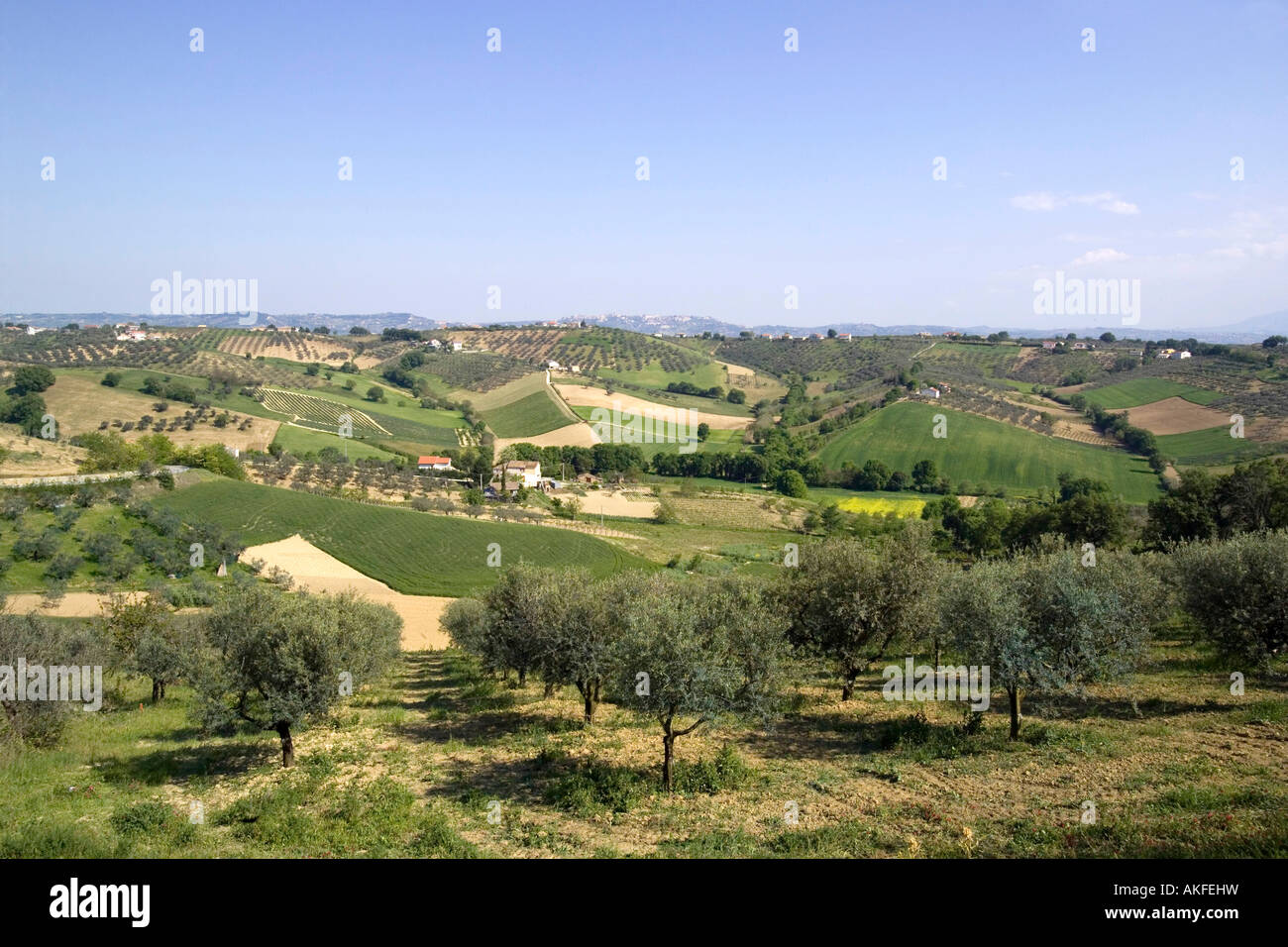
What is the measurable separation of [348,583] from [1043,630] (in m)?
49.8

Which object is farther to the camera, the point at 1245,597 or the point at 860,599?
the point at 860,599

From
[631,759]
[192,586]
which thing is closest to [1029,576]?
[631,759]

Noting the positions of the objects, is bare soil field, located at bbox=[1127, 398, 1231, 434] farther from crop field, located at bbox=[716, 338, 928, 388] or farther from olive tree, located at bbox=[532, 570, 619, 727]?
olive tree, located at bbox=[532, 570, 619, 727]

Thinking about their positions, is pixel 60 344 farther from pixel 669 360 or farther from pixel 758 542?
pixel 758 542

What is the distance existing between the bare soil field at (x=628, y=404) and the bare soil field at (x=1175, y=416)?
61365 millimetres

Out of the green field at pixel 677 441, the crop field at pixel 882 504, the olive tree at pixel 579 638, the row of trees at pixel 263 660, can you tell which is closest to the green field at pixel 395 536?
the row of trees at pixel 263 660

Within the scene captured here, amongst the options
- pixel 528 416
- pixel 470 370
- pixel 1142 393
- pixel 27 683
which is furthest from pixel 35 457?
pixel 1142 393

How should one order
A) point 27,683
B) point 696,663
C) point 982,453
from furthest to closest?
point 982,453 < point 27,683 < point 696,663

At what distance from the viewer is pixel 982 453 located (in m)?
108

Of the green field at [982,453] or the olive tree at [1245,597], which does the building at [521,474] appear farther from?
the olive tree at [1245,597]

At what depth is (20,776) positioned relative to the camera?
1859 centimetres

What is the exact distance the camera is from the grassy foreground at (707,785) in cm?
1362

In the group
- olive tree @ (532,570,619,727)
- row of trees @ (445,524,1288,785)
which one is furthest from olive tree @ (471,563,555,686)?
olive tree @ (532,570,619,727)

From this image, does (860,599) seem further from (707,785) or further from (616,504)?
(616,504)
